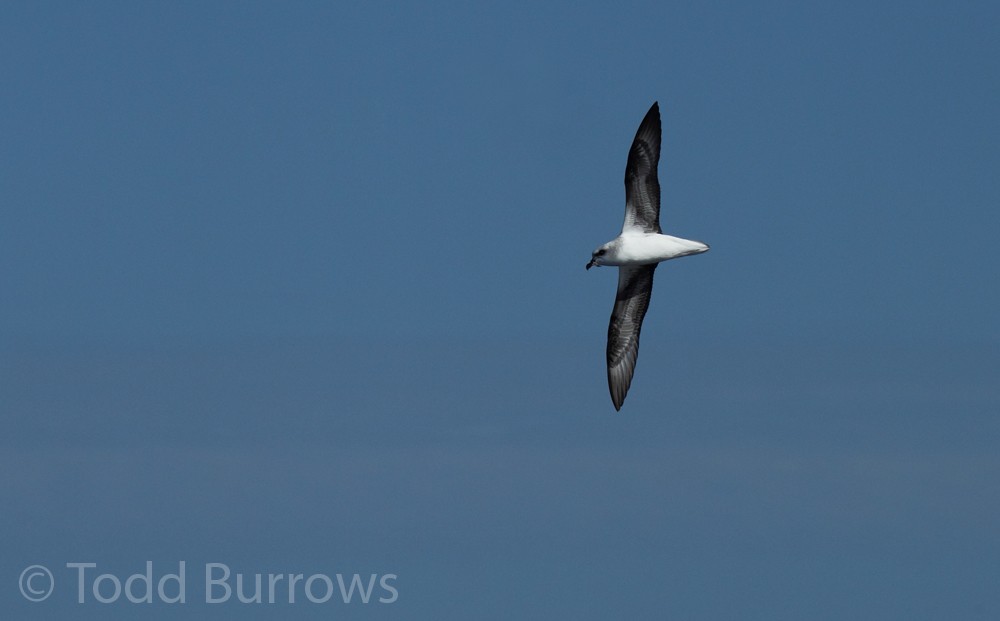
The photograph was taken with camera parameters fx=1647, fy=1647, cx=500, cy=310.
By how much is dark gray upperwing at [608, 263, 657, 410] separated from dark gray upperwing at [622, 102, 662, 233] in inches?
124

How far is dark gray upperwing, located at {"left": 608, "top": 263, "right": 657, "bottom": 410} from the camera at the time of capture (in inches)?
2074

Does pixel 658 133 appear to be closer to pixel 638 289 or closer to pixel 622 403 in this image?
pixel 638 289

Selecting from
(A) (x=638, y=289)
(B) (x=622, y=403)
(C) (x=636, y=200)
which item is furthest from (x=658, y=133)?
(B) (x=622, y=403)

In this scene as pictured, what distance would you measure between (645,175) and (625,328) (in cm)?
621

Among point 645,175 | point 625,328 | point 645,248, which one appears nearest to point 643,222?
point 645,248

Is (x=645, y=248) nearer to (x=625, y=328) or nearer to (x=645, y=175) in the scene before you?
(x=645, y=175)

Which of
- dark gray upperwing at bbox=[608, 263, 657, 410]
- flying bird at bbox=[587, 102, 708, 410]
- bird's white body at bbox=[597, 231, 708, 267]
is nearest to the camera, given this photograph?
bird's white body at bbox=[597, 231, 708, 267]

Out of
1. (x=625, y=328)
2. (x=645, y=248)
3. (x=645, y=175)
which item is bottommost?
(x=625, y=328)

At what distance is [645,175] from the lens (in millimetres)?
49375

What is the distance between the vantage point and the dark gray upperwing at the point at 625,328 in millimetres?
52688

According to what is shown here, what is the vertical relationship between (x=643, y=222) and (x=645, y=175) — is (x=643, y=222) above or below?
below

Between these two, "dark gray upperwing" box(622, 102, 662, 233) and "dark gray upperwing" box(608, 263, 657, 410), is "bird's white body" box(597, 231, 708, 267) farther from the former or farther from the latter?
"dark gray upperwing" box(608, 263, 657, 410)

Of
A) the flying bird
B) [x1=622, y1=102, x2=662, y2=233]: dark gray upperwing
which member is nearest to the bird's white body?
the flying bird

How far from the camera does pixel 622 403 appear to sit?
53781 millimetres
